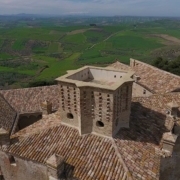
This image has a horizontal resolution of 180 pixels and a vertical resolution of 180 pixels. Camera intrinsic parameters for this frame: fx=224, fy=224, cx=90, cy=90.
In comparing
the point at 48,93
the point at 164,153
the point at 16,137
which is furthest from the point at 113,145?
the point at 48,93

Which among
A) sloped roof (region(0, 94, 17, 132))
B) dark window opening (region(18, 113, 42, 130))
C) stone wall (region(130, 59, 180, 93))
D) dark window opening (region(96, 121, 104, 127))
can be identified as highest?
dark window opening (region(96, 121, 104, 127))

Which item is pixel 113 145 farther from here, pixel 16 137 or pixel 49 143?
pixel 16 137

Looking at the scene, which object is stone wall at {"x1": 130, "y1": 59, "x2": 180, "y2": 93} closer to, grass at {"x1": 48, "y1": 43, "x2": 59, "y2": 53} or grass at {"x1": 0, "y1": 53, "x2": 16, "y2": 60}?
grass at {"x1": 0, "y1": 53, "x2": 16, "y2": 60}

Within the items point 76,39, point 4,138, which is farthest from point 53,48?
point 4,138

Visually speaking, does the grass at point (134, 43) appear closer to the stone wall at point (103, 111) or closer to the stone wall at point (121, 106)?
the stone wall at point (121, 106)

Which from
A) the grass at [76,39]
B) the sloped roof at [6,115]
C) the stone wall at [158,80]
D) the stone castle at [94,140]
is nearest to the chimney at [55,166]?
the stone castle at [94,140]

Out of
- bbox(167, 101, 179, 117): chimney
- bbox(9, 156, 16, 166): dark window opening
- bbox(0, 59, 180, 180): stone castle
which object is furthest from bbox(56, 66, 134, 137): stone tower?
bbox(167, 101, 179, 117): chimney
